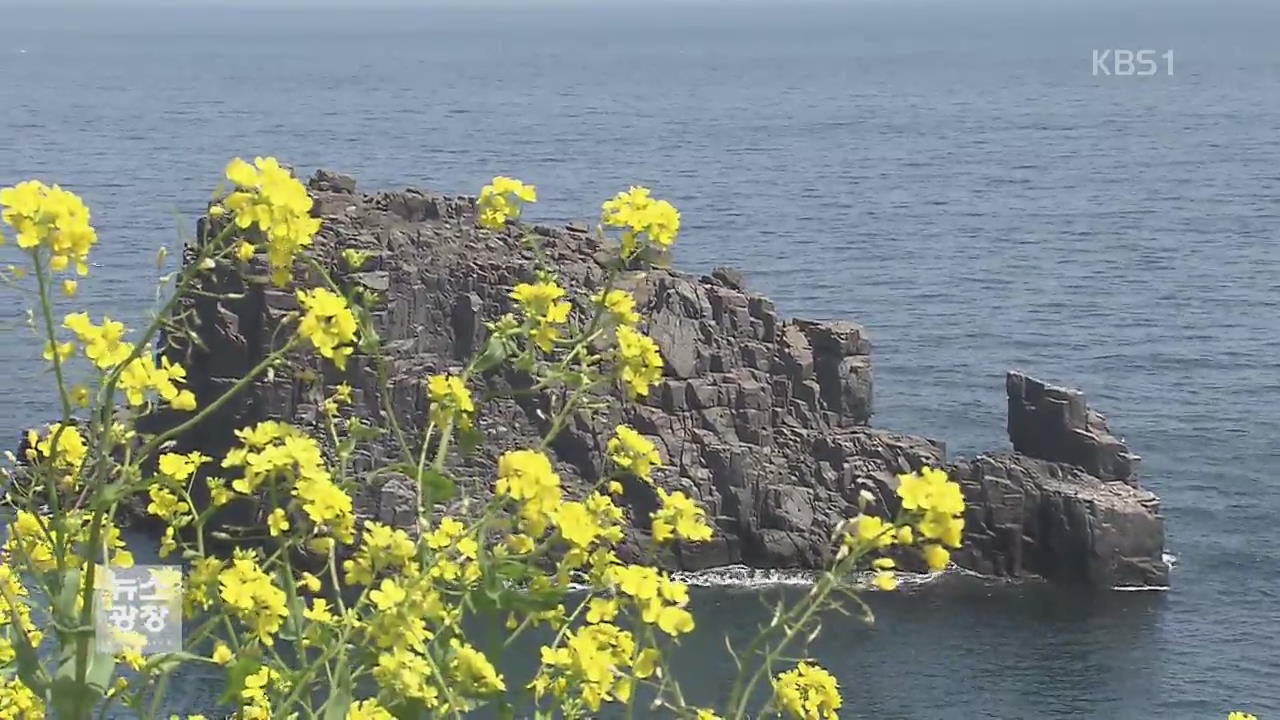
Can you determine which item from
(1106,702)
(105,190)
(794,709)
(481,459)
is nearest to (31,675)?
(794,709)

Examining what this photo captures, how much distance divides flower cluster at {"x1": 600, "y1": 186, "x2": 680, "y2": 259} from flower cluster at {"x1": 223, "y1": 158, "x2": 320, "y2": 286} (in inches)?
62.8

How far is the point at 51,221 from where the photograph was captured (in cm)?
748

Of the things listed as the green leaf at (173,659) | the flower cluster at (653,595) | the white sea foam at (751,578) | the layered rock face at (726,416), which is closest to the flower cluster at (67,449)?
the green leaf at (173,659)

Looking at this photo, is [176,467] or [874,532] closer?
[874,532]

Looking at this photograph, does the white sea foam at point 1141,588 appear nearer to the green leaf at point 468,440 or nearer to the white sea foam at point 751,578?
the white sea foam at point 751,578

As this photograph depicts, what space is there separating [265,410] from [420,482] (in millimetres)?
66048

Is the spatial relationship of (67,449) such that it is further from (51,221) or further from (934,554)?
(934,554)

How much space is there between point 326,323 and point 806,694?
Answer: 2.95 m

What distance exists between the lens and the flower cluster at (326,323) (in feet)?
25.5

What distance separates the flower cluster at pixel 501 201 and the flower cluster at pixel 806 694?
9.02 feet

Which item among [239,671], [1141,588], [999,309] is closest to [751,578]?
[1141,588]

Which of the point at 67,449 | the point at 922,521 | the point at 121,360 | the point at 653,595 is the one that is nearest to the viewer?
the point at 922,521

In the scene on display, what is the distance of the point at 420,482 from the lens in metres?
8.55

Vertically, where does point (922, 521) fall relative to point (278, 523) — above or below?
above
